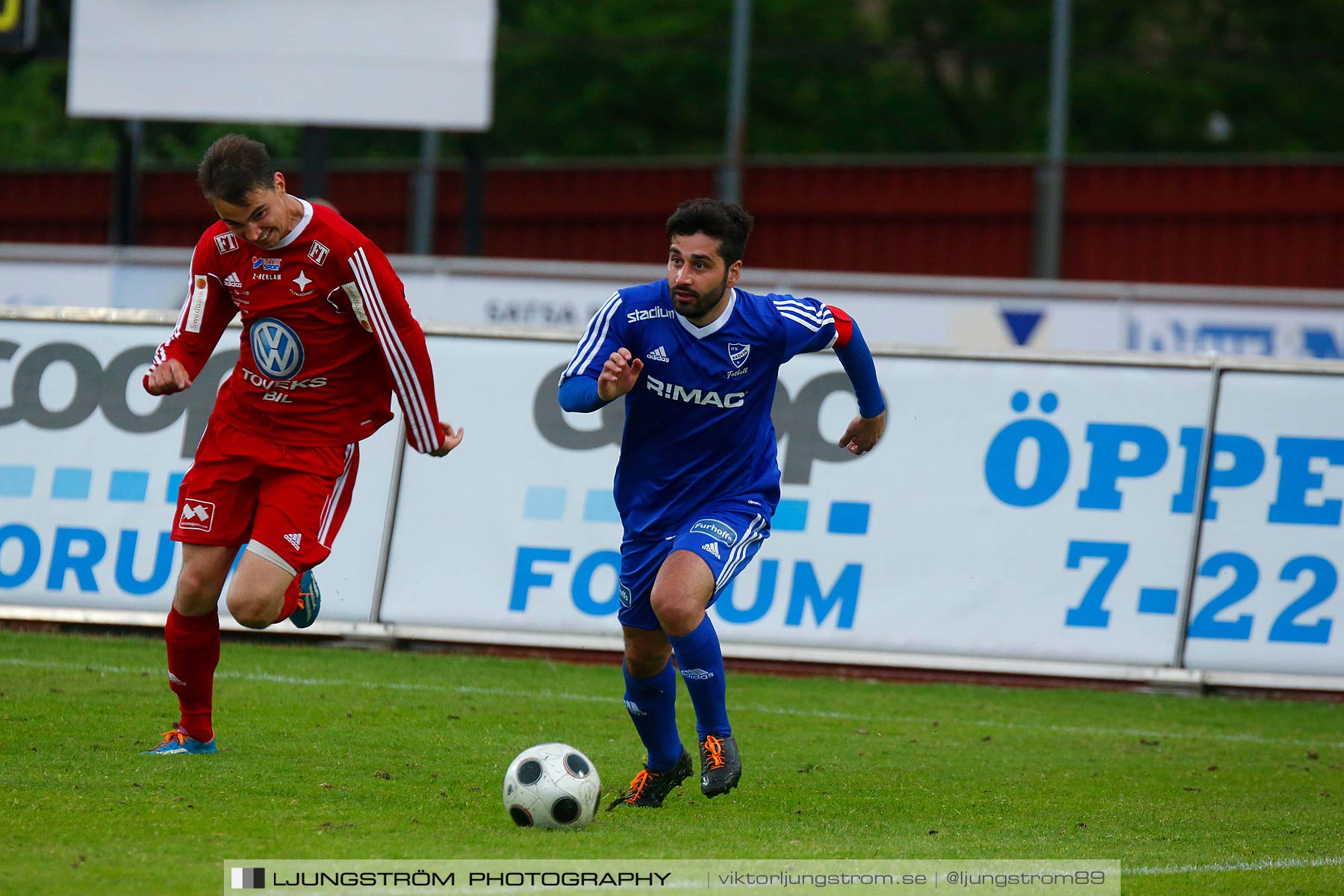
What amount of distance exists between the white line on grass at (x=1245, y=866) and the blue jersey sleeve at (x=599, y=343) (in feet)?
7.95

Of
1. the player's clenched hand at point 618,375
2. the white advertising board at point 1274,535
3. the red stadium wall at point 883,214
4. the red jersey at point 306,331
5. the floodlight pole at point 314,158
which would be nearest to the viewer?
the player's clenched hand at point 618,375

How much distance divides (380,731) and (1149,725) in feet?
13.0

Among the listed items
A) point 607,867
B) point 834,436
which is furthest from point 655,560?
point 834,436

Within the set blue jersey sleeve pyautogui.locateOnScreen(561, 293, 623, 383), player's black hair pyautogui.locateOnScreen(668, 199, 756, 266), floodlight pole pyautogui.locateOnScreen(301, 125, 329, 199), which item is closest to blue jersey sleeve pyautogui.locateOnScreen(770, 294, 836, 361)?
player's black hair pyautogui.locateOnScreen(668, 199, 756, 266)

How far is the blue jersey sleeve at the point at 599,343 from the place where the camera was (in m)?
5.85

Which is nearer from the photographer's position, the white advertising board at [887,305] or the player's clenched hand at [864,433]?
the player's clenched hand at [864,433]

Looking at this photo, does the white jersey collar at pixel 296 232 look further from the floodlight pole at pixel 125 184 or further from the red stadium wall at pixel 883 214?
the red stadium wall at pixel 883 214

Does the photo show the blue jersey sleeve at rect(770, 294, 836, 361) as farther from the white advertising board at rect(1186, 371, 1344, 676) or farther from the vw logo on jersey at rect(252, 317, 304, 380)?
the white advertising board at rect(1186, 371, 1344, 676)

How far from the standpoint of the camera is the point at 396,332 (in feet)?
20.7

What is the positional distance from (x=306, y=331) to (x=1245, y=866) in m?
3.81

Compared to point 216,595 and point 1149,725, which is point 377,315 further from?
point 1149,725

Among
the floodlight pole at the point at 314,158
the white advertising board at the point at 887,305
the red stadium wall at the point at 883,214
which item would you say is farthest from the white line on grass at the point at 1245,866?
the red stadium wall at the point at 883,214

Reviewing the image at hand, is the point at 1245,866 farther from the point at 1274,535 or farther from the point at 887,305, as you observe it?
the point at 887,305

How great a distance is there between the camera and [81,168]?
26.5 meters
